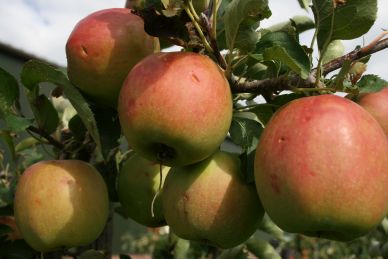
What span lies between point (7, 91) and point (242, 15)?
56 centimetres

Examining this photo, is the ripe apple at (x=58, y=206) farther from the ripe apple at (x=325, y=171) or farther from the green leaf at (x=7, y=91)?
the ripe apple at (x=325, y=171)

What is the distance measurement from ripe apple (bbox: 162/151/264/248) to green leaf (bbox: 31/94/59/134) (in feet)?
1.30

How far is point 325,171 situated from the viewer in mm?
750

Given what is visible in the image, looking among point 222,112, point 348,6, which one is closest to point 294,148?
point 222,112

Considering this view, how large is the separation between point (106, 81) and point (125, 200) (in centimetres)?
33

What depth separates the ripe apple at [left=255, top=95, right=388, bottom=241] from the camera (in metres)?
0.75

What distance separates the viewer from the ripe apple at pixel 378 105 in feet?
3.20

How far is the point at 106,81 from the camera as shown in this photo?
975mm

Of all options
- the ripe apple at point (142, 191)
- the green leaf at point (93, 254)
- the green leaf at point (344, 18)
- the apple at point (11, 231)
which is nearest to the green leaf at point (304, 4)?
the green leaf at point (344, 18)

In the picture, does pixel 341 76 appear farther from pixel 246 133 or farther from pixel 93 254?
pixel 93 254

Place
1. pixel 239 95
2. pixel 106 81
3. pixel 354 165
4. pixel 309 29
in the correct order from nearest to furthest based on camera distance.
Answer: pixel 354 165, pixel 106 81, pixel 239 95, pixel 309 29

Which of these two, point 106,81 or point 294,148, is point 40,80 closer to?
point 106,81

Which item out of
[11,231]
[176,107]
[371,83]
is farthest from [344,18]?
[11,231]

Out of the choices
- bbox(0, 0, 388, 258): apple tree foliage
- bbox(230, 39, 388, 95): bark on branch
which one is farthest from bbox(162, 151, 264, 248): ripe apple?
bbox(230, 39, 388, 95): bark on branch
